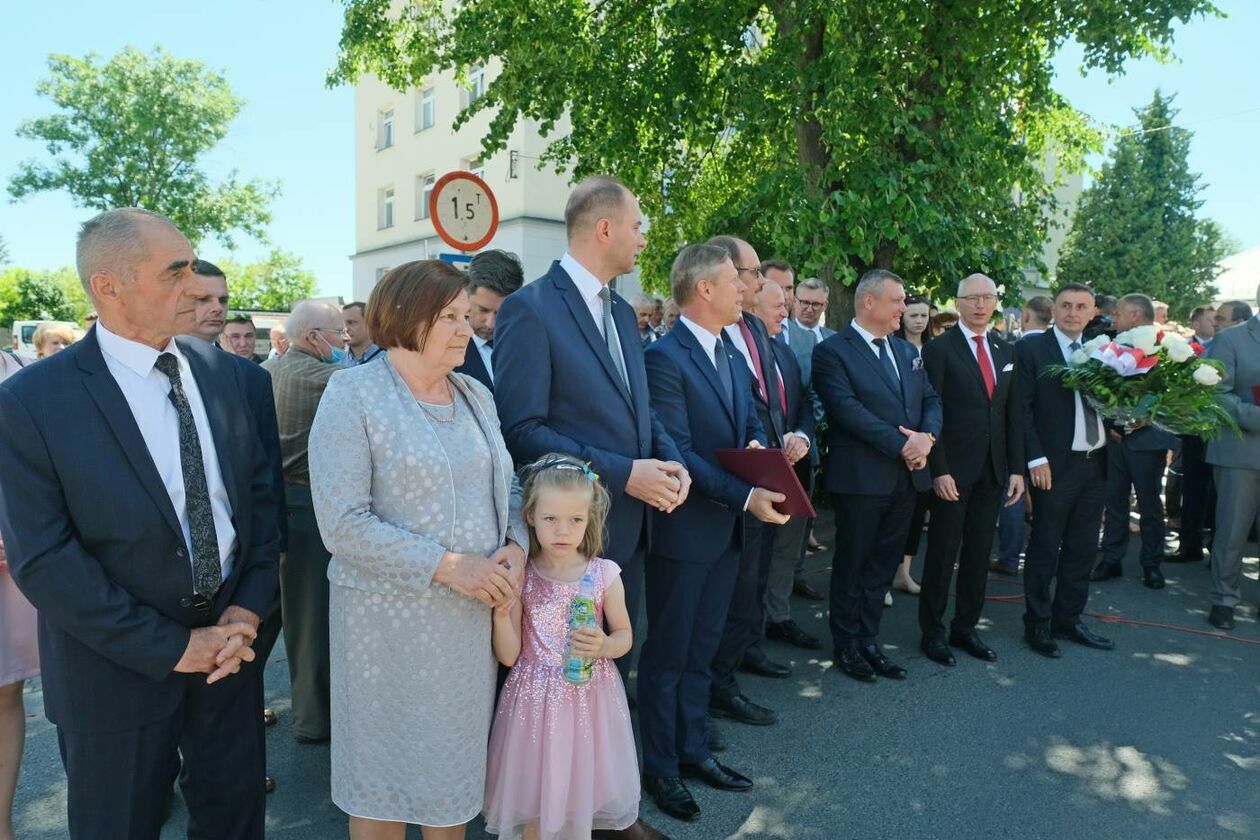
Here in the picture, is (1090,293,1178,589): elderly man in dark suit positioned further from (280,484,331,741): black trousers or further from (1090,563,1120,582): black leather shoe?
(280,484,331,741): black trousers

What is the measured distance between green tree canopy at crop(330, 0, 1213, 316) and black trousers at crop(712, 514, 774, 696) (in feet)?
16.0

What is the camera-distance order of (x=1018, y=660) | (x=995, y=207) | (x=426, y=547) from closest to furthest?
1. (x=426, y=547)
2. (x=1018, y=660)
3. (x=995, y=207)

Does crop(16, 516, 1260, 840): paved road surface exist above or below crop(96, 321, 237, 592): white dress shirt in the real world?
below

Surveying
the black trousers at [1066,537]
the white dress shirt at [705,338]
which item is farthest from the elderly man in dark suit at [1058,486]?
the white dress shirt at [705,338]

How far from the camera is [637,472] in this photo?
10.2 feet

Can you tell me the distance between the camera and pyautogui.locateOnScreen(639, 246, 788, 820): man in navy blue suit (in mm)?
3609

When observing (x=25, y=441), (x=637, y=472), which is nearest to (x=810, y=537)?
(x=637, y=472)

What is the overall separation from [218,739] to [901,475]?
3798 mm

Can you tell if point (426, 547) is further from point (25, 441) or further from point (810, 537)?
point (810, 537)

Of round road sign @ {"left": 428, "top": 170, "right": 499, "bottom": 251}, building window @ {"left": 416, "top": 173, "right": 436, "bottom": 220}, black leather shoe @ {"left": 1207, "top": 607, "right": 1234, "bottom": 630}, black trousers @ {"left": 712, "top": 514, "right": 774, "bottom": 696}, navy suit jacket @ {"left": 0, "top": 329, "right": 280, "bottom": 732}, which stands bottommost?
black leather shoe @ {"left": 1207, "top": 607, "right": 1234, "bottom": 630}

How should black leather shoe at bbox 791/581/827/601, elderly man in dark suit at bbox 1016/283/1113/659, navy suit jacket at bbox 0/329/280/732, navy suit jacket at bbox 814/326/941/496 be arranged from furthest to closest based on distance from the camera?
black leather shoe at bbox 791/581/827/601 → elderly man in dark suit at bbox 1016/283/1113/659 → navy suit jacket at bbox 814/326/941/496 → navy suit jacket at bbox 0/329/280/732

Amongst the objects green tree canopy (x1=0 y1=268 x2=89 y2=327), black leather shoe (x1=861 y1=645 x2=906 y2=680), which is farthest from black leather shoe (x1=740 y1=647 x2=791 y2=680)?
green tree canopy (x1=0 y1=268 x2=89 y2=327)

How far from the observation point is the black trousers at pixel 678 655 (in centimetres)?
360

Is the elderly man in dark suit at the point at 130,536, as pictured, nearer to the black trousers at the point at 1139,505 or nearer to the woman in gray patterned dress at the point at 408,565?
the woman in gray patterned dress at the point at 408,565
